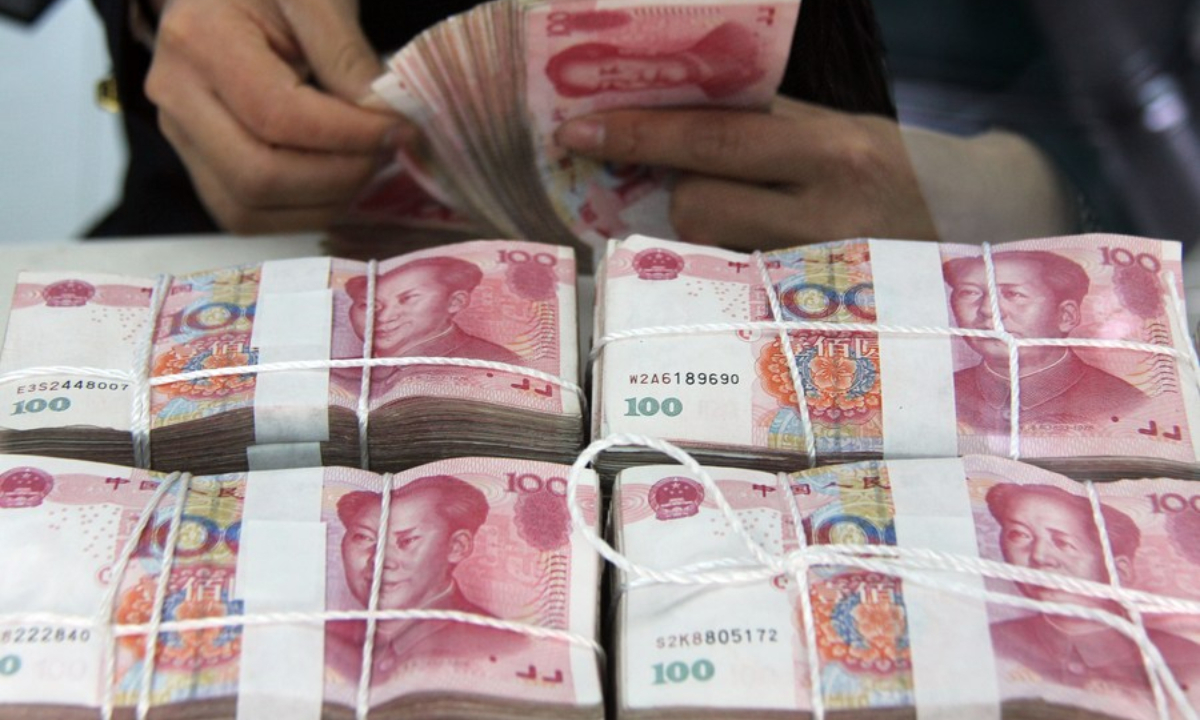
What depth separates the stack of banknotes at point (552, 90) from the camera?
37.1 inches

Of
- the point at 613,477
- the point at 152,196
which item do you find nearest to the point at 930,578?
the point at 613,477

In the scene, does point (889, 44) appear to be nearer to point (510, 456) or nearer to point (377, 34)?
point (377, 34)

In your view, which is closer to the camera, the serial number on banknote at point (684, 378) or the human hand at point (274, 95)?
the serial number on banknote at point (684, 378)

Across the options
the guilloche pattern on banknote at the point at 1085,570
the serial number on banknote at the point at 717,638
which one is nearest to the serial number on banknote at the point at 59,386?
the serial number on banknote at the point at 717,638

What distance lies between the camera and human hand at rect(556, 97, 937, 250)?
102 centimetres

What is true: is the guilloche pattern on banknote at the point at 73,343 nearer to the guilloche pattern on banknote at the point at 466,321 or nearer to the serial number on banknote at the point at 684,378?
the guilloche pattern on banknote at the point at 466,321

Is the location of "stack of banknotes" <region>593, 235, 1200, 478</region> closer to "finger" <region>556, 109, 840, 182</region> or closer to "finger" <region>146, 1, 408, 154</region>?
"finger" <region>556, 109, 840, 182</region>

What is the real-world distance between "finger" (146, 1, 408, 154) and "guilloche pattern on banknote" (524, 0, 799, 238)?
17 centimetres

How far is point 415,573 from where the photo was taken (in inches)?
29.3

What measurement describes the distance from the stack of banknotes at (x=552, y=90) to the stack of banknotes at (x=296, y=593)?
0.40 m

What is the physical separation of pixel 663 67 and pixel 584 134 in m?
0.10

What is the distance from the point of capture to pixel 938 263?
87 cm

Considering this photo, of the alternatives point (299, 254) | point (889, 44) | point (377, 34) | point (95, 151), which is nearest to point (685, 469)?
point (299, 254)

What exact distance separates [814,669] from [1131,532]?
0.25 m
